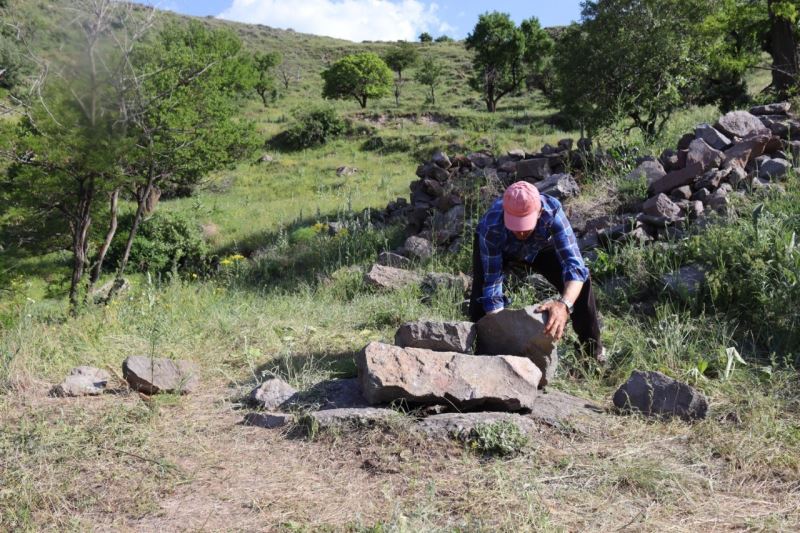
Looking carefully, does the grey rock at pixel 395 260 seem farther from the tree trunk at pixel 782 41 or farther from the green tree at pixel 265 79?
the green tree at pixel 265 79

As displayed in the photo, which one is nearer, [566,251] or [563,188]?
[566,251]

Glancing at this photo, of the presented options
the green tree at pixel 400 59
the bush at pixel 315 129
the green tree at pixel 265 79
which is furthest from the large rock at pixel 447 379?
the green tree at pixel 400 59

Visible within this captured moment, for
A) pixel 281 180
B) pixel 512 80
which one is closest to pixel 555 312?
pixel 281 180

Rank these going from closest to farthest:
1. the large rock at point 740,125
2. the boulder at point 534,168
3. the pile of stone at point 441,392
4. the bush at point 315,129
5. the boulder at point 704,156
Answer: the pile of stone at point 441,392 → the boulder at point 704,156 → the large rock at point 740,125 → the boulder at point 534,168 → the bush at point 315,129

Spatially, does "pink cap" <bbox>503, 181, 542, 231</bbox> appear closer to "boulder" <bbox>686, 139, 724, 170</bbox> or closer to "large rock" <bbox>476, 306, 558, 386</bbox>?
"large rock" <bbox>476, 306, 558, 386</bbox>

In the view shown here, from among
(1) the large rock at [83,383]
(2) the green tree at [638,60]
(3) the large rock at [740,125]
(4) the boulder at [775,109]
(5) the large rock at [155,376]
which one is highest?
(2) the green tree at [638,60]

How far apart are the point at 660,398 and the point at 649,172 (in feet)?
14.3

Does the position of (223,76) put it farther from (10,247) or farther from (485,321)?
(485,321)

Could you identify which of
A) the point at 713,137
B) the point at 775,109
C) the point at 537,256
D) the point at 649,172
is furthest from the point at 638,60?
the point at 537,256

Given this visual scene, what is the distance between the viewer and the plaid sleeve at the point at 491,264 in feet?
12.1

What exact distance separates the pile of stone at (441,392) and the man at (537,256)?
8.7 inches

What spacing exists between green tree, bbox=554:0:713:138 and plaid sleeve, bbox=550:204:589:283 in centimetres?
637

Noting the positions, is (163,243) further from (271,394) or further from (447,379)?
(447,379)

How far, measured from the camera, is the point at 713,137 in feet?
23.0
